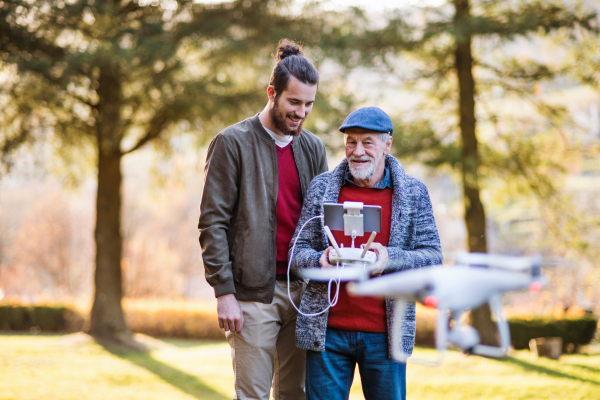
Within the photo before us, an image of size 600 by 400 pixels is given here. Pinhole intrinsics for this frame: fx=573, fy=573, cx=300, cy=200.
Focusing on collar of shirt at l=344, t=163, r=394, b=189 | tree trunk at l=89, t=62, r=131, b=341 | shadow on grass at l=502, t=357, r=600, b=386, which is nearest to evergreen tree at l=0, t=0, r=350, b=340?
tree trunk at l=89, t=62, r=131, b=341

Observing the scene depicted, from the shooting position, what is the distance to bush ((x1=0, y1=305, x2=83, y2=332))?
14.8 meters

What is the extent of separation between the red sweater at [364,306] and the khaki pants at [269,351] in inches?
14.1

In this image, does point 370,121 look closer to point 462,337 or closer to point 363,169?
point 363,169

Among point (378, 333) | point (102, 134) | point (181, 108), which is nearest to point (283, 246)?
point (378, 333)

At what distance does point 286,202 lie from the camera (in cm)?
279

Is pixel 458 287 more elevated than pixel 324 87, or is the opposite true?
pixel 324 87

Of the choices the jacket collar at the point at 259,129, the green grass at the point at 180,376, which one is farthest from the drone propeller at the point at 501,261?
the green grass at the point at 180,376

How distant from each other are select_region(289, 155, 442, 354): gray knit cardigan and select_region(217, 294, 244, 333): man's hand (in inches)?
11.3

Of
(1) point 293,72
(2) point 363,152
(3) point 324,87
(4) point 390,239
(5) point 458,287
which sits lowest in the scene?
(5) point 458,287

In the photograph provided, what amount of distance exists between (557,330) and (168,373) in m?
7.64

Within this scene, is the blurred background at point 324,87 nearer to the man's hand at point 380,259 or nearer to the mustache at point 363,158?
the mustache at point 363,158

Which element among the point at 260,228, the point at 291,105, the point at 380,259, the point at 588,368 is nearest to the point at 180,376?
the point at 588,368

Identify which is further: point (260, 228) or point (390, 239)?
point (260, 228)

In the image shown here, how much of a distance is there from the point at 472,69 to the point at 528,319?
5.27 m
